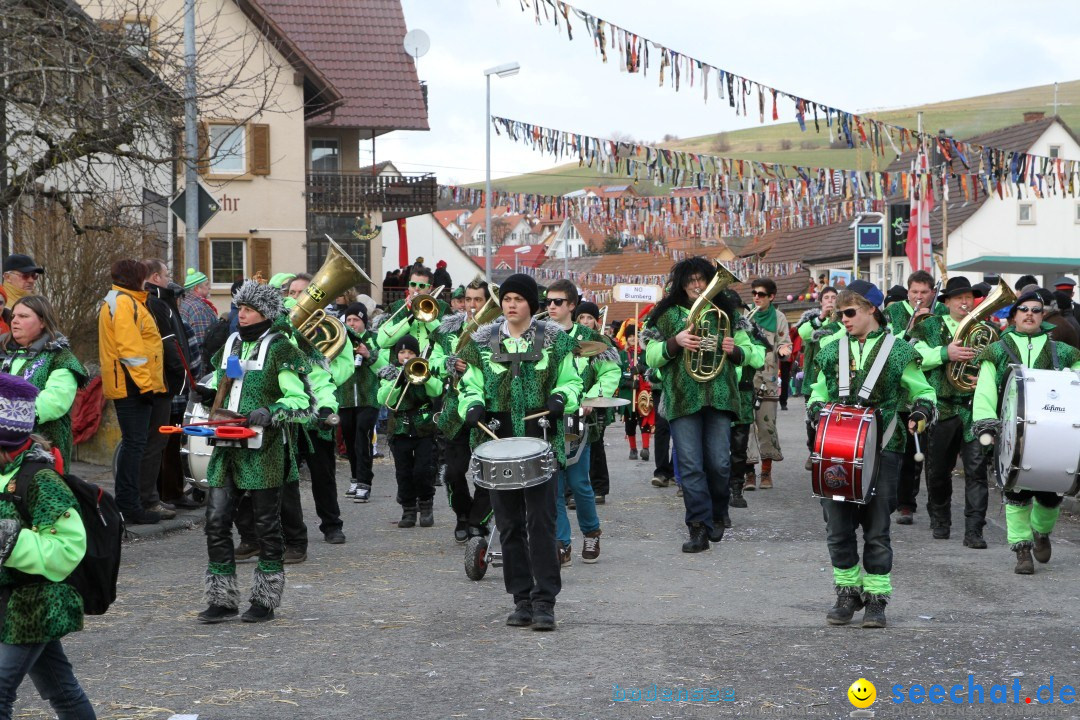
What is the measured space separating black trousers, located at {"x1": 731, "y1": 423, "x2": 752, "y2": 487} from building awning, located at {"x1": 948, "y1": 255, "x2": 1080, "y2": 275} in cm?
1076

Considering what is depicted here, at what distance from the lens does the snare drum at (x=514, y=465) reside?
7883 mm

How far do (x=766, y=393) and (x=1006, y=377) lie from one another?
5346 mm

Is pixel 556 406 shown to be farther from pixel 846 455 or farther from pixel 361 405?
pixel 361 405

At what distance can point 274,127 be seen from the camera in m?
38.1

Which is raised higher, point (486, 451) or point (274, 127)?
point (274, 127)

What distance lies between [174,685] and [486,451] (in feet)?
6.98

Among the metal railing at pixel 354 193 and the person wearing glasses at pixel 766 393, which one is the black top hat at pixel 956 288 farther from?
the metal railing at pixel 354 193

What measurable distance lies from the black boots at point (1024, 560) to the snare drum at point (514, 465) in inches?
133

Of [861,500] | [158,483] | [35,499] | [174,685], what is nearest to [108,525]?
[35,499]

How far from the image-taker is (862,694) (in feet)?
20.8

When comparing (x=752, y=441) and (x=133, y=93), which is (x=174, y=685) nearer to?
(x=133, y=93)

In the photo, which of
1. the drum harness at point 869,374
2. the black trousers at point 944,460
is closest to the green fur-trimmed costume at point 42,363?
the drum harness at point 869,374

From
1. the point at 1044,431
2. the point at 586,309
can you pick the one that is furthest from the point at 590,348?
the point at 586,309

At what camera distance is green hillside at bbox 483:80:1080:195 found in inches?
4144
